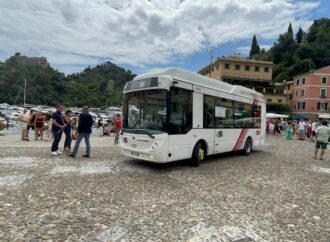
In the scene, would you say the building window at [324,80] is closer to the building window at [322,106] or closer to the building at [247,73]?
the building window at [322,106]

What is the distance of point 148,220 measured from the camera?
3.97 metres

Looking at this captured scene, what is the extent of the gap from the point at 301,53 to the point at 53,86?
302 feet

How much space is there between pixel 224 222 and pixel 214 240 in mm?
693

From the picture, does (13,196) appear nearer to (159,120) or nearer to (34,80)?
(159,120)

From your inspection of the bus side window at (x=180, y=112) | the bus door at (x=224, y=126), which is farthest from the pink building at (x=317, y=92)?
the bus side window at (x=180, y=112)

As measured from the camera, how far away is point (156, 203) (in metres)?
4.74

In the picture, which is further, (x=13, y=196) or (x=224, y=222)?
(x=13, y=196)

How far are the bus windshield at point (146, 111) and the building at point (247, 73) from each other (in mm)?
47736

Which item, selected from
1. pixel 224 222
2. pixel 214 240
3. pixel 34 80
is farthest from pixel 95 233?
pixel 34 80

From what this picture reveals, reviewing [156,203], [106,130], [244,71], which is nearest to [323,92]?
[244,71]

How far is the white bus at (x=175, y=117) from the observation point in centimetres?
700

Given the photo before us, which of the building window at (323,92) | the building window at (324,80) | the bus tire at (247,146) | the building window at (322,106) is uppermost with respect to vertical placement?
the building window at (324,80)

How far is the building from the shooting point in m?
53.5

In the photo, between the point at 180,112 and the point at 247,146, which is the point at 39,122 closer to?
Answer: the point at 180,112
